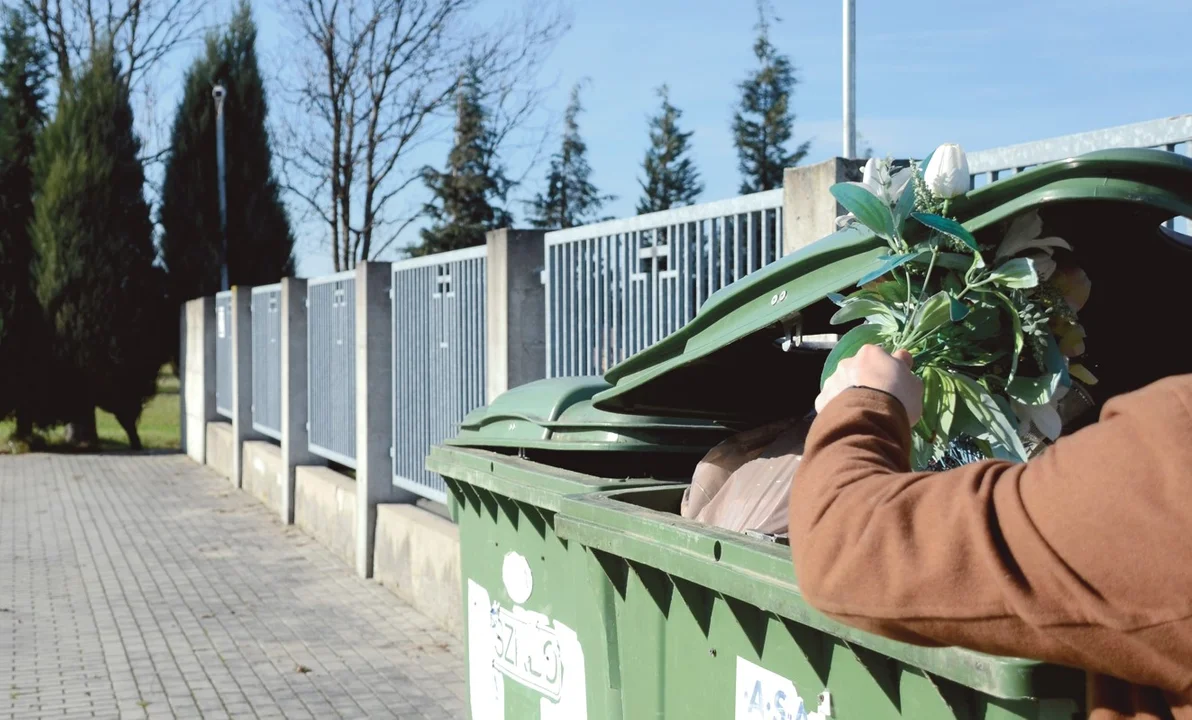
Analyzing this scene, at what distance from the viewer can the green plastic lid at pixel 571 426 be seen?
3.79 meters

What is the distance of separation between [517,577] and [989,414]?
1828mm

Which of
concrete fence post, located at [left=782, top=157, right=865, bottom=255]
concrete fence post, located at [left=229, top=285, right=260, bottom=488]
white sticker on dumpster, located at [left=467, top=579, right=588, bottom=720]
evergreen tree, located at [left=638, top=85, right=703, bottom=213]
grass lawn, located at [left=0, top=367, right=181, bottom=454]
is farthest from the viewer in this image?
evergreen tree, located at [left=638, top=85, right=703, bottom=213]

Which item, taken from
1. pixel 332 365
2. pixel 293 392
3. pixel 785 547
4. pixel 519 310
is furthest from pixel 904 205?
pixel 293 392

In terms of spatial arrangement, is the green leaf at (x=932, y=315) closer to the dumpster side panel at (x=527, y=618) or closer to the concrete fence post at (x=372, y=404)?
the dumpster side panel at (x=527, y=618)

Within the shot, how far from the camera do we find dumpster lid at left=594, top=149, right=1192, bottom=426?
6.43ft

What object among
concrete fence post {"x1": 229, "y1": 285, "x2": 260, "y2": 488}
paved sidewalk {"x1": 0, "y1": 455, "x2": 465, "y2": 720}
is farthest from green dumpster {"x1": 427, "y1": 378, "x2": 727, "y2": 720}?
concrete fence post {"x1": 229, "y1": 285, "x2": 260, "y2": 488}

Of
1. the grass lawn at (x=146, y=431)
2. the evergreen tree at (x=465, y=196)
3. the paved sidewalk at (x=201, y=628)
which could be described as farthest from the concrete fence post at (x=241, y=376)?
the evergreen tree at (x=465, y=196)

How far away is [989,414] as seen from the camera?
2207 millimetres

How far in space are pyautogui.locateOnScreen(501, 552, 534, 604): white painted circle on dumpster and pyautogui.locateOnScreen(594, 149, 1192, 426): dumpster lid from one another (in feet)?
1.66

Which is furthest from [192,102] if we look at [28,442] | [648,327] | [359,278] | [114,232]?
[648,327]

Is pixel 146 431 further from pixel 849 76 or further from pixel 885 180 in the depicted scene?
pixel 885 180

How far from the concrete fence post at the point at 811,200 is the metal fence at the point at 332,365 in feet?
20.6

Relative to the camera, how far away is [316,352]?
39.2 ft

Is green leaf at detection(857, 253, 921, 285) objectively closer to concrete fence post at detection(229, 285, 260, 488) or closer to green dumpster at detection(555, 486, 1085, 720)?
green dumpster at detection(555, 486, 1085, 720)
